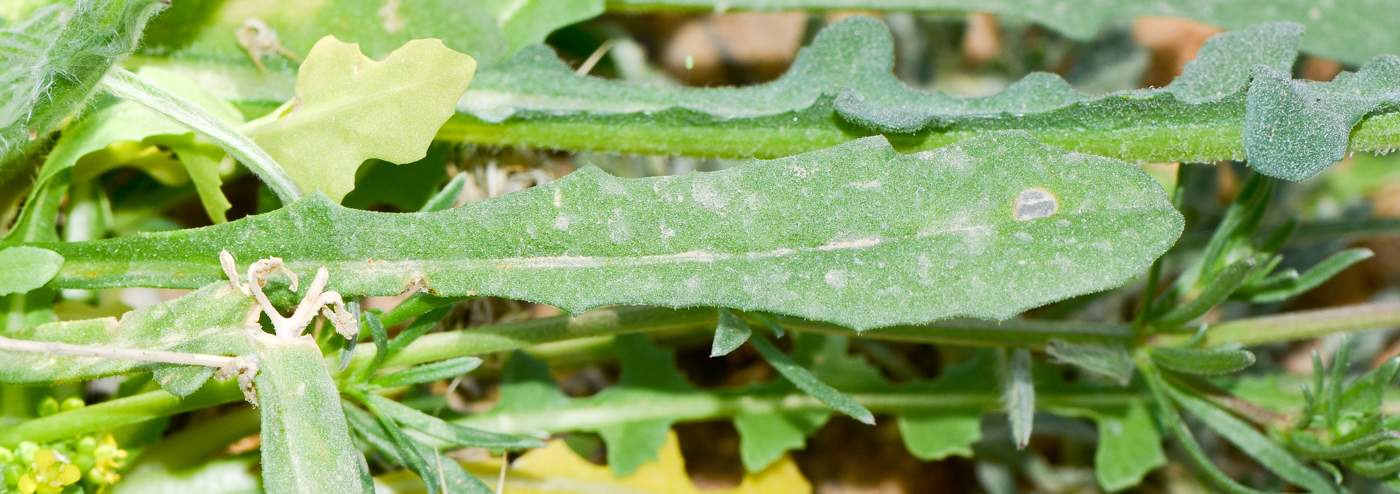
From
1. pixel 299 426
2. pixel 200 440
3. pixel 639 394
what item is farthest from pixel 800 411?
pixel 200 440

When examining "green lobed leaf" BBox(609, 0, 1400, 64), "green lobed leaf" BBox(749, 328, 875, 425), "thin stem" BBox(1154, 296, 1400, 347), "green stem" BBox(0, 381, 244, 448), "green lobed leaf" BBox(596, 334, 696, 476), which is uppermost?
"green lobed leaf" BBox(609, 0, 1400, 64)

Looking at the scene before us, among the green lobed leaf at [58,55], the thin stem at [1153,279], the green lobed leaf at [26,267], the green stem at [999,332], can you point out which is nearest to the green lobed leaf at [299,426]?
Answer: the green lobed leaf at [26,267]

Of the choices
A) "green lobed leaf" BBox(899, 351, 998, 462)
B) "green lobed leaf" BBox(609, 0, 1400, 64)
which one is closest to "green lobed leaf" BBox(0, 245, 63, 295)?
"green lobed leaf" BBox(609, 0, 1400, 64)

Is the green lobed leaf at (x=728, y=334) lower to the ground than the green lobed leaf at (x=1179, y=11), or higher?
lower

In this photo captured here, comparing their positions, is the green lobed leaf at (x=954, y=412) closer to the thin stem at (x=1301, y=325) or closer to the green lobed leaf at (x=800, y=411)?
the green lobed leaf at (x=800, y=411)

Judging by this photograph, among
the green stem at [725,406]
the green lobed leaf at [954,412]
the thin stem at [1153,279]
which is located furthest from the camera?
the green lobed leaf at [954,412]

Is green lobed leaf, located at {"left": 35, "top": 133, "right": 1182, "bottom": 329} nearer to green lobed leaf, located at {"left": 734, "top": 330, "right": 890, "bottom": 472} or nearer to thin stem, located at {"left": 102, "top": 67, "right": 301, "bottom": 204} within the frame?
thin stem, located at {"left": 102, "top": 67, "right": 301, "bottom": 204}

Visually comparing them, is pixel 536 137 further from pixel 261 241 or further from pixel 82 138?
pixel 82 138
